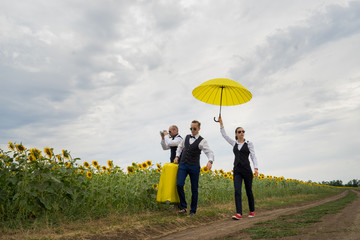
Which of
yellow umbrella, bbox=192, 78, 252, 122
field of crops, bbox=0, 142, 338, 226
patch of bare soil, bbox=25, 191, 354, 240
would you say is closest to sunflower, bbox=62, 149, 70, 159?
field of crops, bbox=0, 142, 338, 226

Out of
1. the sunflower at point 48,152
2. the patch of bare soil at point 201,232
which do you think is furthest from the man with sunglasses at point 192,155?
the sunflower at point 48,152

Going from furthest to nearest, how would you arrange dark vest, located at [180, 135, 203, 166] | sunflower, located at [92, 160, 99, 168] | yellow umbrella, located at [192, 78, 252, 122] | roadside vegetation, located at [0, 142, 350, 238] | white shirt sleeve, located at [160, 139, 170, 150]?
white shirt sleeve, located at [160, 139, 170, 150] → yellow umbrella, located at [192, 78, 252, 122] → sunflower, located at [92, 160, 99, 168] → dark vest, located at [180, 135, 203, 166] → roadside vegetation, located at [0, 142, 350, 238]

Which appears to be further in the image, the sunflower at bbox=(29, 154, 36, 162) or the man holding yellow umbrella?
the man holding yellow umbrella

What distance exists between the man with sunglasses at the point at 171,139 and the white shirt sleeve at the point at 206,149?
0.96 meters

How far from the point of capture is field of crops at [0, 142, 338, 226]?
6746 mm

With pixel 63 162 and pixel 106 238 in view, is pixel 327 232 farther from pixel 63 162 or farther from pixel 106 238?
pixel 63 162

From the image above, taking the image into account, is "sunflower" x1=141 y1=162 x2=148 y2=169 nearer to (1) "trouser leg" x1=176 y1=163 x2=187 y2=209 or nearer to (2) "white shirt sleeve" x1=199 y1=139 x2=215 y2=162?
(1) "trouser leg" x1=176 y1=163 x2=187 y2=209

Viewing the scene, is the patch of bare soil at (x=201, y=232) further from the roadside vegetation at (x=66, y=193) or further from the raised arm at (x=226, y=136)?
the raised arm at (x=226, y=136)

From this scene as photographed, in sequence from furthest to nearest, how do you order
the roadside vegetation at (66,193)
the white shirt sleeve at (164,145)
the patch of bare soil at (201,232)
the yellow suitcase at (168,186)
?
the white shirt sleeve at (164,145) < the yellow suitcase at (168,186) < the roadside vegetation at (66,193) < the patch of bare soil at (201,232)

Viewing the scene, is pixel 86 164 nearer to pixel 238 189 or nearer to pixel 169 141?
pixel 169 141

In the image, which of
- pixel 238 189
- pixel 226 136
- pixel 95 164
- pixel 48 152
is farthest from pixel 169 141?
pixel 48 152

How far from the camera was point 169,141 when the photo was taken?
29.4ft

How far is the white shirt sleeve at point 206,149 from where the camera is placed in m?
8.05

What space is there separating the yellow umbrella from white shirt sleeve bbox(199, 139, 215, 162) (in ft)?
4.33
